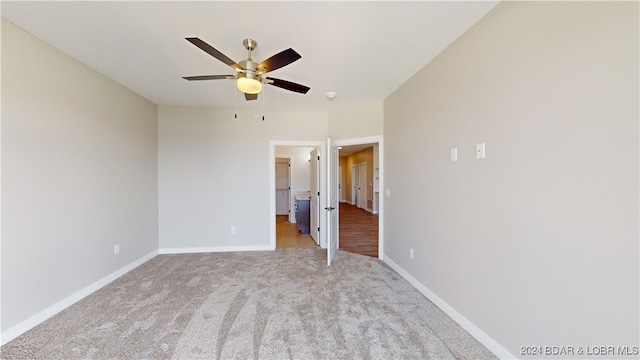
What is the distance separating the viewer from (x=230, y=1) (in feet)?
5.66

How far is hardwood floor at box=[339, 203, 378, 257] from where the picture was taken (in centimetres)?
452

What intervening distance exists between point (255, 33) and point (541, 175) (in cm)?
229

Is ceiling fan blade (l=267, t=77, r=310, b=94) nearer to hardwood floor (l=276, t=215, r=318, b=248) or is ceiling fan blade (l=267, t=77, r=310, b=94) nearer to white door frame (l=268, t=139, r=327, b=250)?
white door frame (l=268, t=139, r=327, b=250)

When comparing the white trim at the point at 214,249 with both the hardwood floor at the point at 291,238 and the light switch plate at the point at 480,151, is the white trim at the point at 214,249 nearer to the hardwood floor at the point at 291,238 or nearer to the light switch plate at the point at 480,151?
the hardwood floor at the point at 291,238

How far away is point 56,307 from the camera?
2342mm

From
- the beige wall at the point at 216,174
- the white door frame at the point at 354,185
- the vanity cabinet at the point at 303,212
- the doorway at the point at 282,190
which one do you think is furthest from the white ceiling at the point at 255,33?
the white door frame at the point at 354,185

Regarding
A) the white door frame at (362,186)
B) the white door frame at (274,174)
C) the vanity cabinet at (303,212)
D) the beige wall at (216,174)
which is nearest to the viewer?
the beige wall at (216,174)

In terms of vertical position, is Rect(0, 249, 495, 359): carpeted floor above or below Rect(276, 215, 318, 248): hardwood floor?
below

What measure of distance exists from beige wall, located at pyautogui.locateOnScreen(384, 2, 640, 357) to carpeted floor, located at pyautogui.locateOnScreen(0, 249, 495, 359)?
50cm

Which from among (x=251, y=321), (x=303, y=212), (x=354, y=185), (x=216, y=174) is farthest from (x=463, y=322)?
(x=354, y=185)

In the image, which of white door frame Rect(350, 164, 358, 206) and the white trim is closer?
the white trim

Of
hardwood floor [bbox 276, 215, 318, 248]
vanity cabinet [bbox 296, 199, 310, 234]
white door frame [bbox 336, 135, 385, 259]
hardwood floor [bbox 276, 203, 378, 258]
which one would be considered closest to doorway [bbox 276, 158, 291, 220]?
hardwood floor [bbox 276, 203, 378, 258]

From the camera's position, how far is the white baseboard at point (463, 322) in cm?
180

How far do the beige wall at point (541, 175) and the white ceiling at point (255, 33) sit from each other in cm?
43
